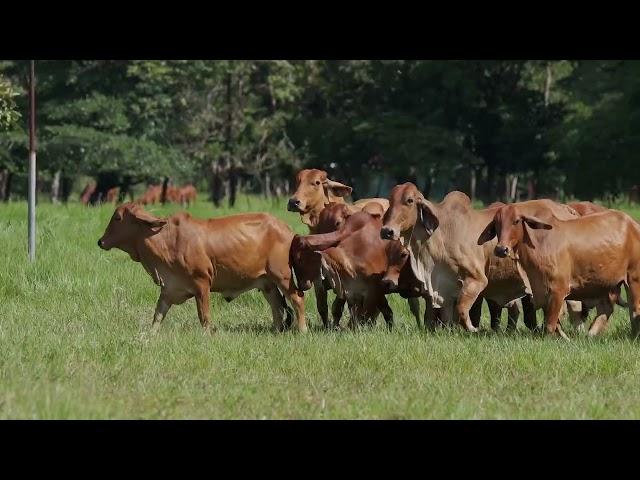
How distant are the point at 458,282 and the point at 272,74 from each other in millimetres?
40351

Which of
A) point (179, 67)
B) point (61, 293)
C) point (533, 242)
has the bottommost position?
point (61, 293)

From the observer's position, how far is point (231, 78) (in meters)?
51.2

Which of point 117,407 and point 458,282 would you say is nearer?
point 117,407

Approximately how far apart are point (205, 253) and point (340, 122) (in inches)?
1525

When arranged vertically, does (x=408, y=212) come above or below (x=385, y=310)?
above

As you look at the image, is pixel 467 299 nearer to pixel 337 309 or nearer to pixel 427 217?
pixel 427 217

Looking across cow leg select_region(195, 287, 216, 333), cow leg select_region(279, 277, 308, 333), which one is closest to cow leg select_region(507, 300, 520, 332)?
cow leg select_region(279, 277, 308, 333)

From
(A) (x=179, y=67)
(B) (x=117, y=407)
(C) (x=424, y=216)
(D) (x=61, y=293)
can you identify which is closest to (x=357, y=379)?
(B) (x=117, y=407)

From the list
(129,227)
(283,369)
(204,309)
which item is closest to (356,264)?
(204,309)

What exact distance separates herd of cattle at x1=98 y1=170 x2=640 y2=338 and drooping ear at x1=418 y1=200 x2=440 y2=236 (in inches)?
0.5

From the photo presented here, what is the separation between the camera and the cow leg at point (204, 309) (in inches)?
486

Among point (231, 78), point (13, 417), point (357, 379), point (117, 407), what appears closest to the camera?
point (13, 417)

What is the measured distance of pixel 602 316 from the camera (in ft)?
41.5

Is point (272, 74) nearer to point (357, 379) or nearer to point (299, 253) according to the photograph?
point (299, 253)
